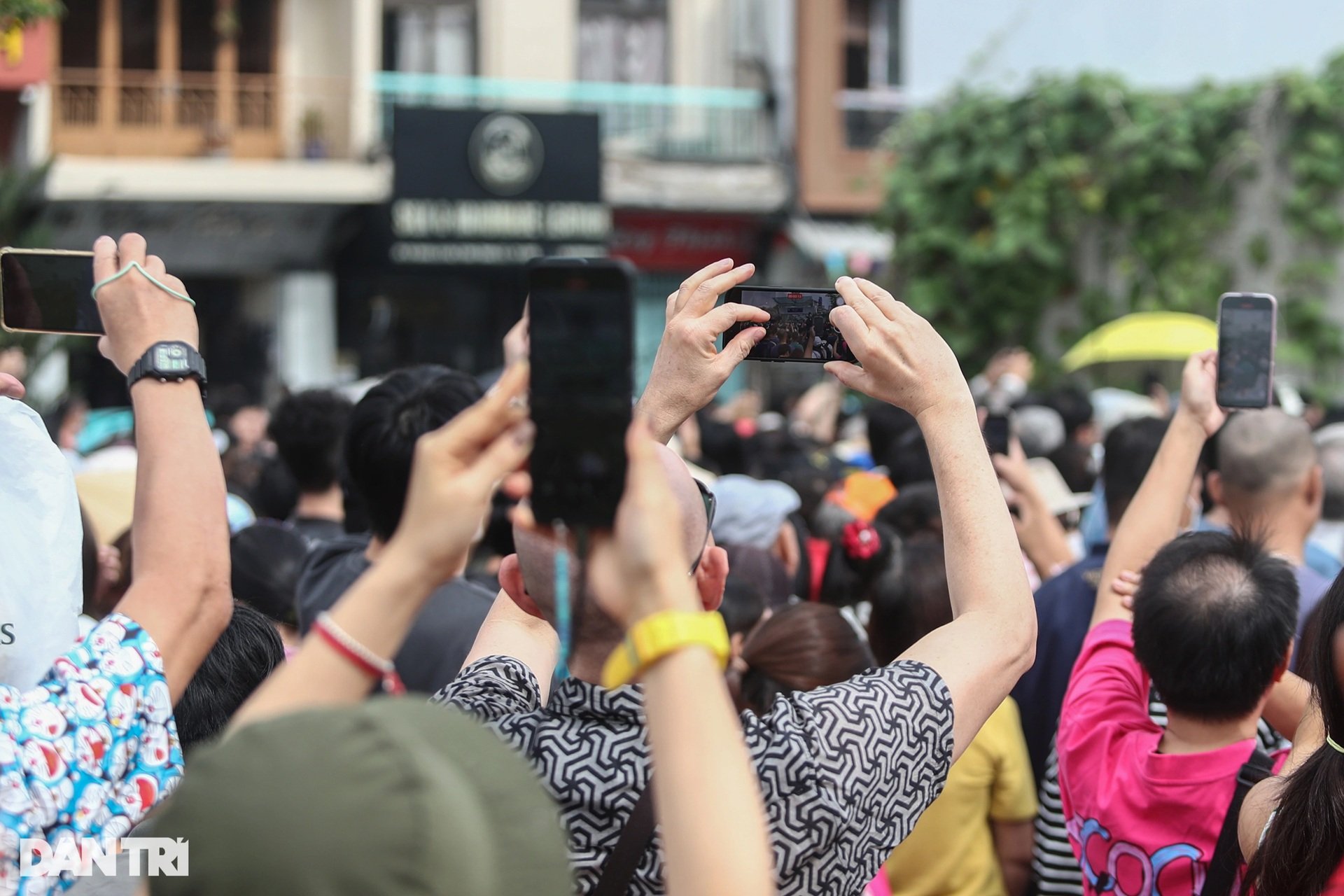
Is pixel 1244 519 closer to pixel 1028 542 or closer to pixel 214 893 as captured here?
pixel 1028 542

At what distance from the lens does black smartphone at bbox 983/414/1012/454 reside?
426 cm

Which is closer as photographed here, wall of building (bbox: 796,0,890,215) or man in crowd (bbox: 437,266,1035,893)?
man in crowd (bbox: 437,266,1035,893)

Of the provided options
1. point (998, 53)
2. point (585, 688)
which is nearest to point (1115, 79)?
point (998, 53)

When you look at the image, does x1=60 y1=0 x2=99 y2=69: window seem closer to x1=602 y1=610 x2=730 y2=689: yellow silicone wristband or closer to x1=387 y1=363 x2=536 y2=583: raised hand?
x1=387 y1=363 x2=536 y2=583: raised hand

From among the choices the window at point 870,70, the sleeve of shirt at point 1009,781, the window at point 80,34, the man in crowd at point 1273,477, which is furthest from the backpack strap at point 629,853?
the window at point 870,70

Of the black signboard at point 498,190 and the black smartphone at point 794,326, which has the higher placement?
the black signboard at point 498,190

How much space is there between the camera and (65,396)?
39.2 ft

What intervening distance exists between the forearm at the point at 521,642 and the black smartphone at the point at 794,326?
1.72ft

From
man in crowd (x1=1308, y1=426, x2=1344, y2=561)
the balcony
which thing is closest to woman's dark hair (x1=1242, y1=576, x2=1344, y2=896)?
man in crowd (x1=1308, y1=426, x2=1344, y2=561)

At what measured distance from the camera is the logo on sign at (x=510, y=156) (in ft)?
51.9

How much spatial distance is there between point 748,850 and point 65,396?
38.7 ft

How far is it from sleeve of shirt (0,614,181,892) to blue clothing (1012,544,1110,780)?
7.58ft

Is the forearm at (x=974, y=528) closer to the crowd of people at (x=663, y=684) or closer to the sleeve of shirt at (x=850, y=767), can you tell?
the crowd of people at (x=663, y=684)

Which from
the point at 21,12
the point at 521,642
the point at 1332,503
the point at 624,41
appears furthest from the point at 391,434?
the point at 624,41
